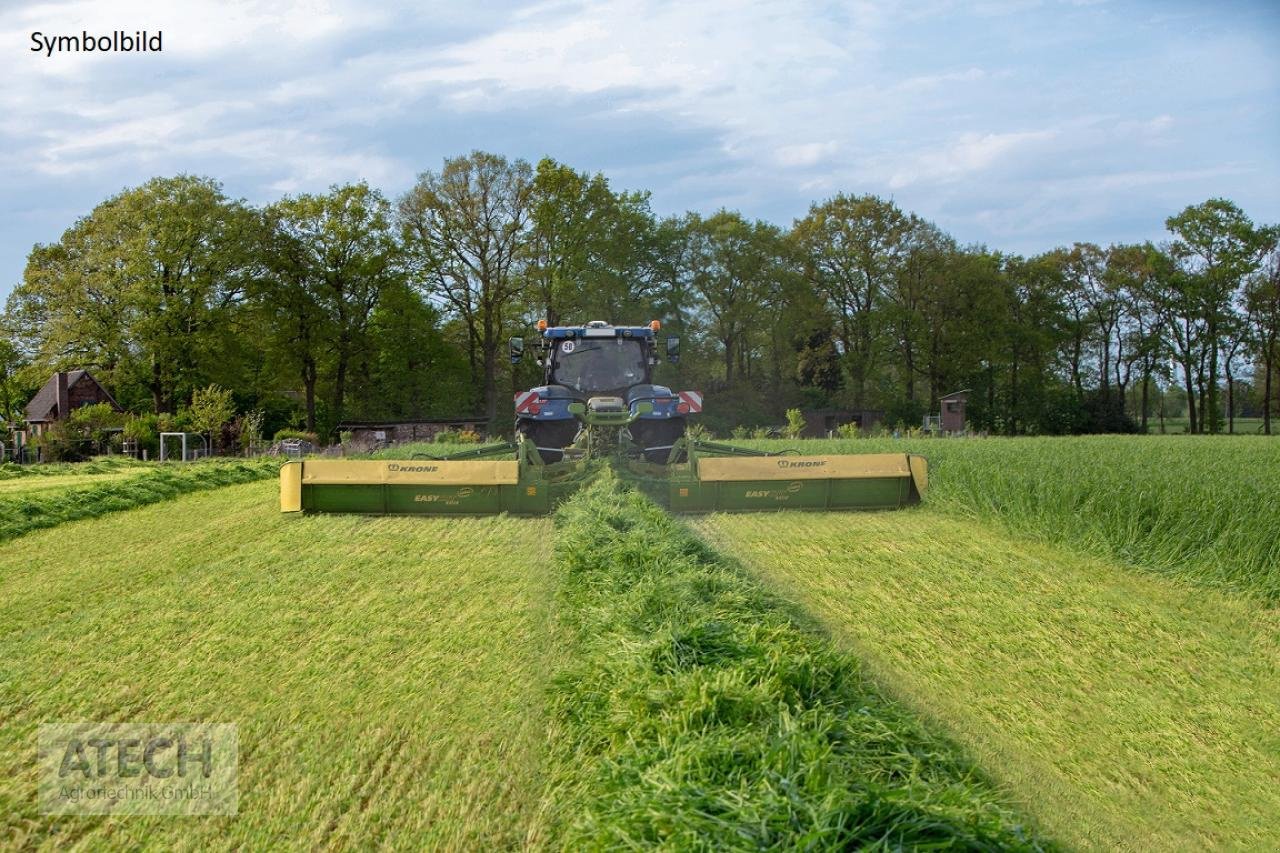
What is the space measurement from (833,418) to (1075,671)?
3563 centimetres

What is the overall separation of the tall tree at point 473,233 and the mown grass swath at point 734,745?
105 ft

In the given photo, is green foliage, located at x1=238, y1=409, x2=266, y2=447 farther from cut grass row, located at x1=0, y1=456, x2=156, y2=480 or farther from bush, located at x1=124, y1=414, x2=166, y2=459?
cut grass row, located at x1=0, y1=456, x2=156, y2=480

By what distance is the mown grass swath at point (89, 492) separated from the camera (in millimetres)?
8945

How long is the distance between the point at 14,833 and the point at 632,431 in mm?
8311

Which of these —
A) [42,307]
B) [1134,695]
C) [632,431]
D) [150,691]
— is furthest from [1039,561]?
[42,307]

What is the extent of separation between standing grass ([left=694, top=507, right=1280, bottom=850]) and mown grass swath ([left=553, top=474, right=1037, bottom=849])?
677 mm

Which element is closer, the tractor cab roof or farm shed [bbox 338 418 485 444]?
the tractor cab roof

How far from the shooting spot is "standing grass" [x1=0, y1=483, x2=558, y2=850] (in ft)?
9.73

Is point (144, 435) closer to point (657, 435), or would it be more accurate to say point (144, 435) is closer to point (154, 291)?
point (154, 291)

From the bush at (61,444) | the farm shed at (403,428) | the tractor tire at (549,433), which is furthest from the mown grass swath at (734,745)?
the farm shed at (403,428)

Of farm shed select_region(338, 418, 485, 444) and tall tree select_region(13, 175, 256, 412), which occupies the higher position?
tall tree select_region(13, 175, 256, 412)

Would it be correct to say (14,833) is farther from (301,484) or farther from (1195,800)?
Result: (301,484)

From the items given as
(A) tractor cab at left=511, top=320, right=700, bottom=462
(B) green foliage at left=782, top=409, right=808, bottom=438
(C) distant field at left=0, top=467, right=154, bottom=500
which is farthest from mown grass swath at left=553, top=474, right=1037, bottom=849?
(B) green foliage at left=782, top=409, right=808, bottom=438

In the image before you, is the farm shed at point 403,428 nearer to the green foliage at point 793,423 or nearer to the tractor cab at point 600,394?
the green foliage at point 793,423
